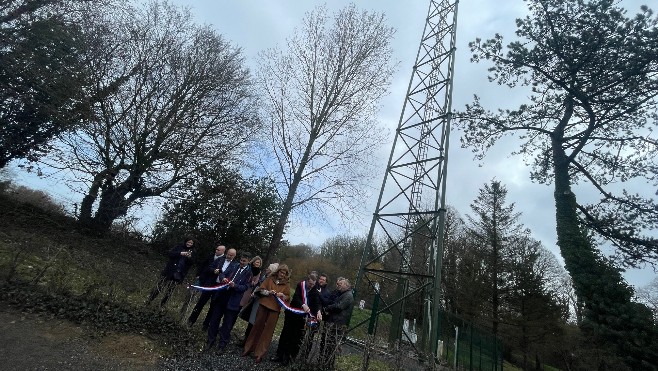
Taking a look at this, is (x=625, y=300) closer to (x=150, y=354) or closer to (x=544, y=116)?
(x=544, y=116)

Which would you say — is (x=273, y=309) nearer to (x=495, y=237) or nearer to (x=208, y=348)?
(x=208, y=348)

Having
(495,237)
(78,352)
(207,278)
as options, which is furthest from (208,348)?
(495,237)

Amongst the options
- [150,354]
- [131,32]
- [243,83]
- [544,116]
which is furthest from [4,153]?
[544,116]

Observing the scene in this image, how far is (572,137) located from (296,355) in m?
10.4

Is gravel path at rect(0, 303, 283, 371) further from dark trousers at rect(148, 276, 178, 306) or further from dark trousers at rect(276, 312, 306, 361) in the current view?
dark trousers at rect(148, 276, 178, 306)

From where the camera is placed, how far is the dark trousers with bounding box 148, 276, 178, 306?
6.56 metres

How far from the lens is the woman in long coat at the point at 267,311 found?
18.4ft

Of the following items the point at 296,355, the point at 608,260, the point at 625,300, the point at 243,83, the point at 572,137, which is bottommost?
the point at 296,355

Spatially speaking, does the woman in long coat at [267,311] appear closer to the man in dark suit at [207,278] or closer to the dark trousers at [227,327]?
the dark trousers at [227,327]

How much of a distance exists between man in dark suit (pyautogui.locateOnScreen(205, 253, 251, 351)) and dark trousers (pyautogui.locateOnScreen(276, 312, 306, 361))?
2.71 feet

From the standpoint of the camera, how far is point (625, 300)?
Result: 8.74m

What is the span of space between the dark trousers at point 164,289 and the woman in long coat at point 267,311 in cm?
187

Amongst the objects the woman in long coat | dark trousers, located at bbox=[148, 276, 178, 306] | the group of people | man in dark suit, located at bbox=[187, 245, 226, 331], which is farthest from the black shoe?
dark trousers, located at bbox=[148, 276, 178, 306]

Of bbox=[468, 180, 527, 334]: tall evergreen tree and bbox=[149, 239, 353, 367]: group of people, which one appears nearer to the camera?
bbox=[149, 239, 353, 367]: group of people
